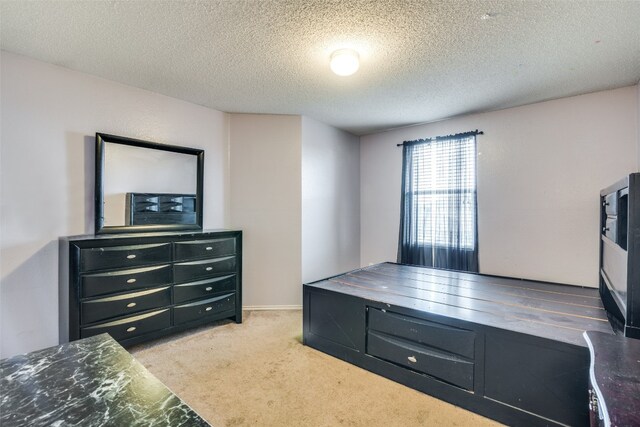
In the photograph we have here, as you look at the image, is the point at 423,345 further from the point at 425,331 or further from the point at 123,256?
the point at 123,256

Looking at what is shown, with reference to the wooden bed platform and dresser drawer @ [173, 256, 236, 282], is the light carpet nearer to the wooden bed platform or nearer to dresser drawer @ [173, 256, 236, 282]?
the wooden bed platform

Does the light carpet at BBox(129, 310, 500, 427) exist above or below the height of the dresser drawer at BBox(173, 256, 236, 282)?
below

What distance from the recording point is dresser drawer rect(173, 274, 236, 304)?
282 cm

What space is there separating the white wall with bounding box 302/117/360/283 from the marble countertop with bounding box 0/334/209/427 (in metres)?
2.86

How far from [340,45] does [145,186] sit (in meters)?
2.24

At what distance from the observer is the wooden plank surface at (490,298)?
1.88 meters

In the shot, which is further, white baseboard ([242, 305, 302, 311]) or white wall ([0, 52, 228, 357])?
white baseboard ([242, 305, 302, 311])

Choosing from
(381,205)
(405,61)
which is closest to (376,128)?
(381,205)

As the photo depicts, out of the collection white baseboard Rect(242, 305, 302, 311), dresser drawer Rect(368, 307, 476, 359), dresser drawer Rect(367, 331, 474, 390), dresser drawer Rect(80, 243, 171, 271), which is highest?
dresser drawer Rect(80, 243, 171, 271)

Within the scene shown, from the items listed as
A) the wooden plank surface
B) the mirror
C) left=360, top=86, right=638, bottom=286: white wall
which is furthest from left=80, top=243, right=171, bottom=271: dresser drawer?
left=360, top=86, right=638, bottom=286: white wall

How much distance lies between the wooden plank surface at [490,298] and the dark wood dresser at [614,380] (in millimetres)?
457

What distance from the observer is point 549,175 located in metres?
3.18

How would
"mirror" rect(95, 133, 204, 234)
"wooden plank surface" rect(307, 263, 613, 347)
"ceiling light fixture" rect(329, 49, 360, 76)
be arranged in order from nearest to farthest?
1. "wooden plank surface" rect(307, 263, 613, 347)
2. "ceiling light fixture" rect(329, 49, 360, 76)
3. "mirror" rect(95, 133, 204, 234)

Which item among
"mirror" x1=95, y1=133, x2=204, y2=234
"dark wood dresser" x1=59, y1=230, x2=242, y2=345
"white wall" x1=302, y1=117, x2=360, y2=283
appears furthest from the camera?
"white wall" x1=302, y1=117, x2=360, y2=283
